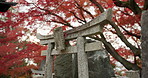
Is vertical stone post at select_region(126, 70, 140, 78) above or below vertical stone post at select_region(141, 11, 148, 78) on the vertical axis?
below

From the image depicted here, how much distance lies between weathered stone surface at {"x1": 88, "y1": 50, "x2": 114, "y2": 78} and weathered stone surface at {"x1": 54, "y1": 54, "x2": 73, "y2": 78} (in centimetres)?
143

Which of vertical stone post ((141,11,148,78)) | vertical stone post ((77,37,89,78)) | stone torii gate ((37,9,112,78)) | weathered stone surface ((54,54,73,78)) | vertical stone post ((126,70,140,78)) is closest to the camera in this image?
vertical stone post ((141,11,148,78))

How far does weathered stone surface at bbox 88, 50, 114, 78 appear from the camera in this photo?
839cm

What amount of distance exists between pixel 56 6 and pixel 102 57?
4.31m

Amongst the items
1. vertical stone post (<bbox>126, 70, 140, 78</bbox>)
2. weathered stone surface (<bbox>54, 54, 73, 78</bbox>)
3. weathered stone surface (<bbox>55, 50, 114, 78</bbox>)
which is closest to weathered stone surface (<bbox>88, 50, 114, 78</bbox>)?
weathered stone surface (<bbox>55, 50, 114, 78</bbox>)

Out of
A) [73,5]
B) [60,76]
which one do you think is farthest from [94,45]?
[60,76]

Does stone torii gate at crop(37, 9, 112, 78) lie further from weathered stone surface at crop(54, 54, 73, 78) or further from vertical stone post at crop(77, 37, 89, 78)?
weathered stone surface at crop(54, 54, 73, 78)

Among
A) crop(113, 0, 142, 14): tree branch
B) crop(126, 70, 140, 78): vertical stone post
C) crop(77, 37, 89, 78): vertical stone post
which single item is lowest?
crop(126, 70, 140, 78): vertical stone post

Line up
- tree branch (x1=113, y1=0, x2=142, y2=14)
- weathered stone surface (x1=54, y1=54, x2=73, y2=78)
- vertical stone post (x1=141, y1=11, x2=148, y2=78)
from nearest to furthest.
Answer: vertical stone post (x1=141, y1=11, x2=148, y2=78) < tree branch (x1=113, y1=0, x2=142, y2=14) < weathered stone surface (x1=54, y1=54, x2=73, y2=78)

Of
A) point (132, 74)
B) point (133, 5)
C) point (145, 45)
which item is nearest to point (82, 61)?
point (145, 45)

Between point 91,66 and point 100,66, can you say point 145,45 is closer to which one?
point 100,66

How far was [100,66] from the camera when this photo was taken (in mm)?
8500

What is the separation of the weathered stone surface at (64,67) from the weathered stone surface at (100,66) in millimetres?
1432

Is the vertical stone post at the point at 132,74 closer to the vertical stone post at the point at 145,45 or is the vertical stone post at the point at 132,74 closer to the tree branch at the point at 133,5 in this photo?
the vertical stone post at the point at 145,45
